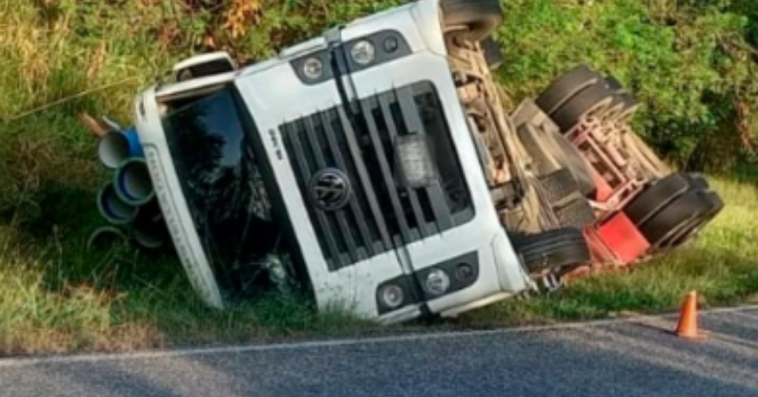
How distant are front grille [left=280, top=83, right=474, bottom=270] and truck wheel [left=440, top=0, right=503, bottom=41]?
1.01 metres

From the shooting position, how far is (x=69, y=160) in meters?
12.1

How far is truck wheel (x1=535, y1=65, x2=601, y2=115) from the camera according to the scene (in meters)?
11.7

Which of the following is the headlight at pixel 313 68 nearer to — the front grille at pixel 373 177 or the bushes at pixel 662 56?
the front grille at pixel 373 177

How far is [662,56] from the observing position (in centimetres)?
1548

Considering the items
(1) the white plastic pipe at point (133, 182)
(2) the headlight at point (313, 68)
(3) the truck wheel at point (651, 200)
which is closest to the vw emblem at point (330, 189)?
(2) the headlight at point (313, 68)

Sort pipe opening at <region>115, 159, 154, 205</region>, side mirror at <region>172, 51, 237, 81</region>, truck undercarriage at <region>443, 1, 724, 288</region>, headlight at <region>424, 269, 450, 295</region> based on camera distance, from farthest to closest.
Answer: pipe opening at <region>115, 159, 154, 205</region>, side mirror at <region>172, 51, 237, 81</region>, truck undercarriage at <region>443, 1, 724, 288</region>, headlight at <region>424, 269, 450, 295</region>

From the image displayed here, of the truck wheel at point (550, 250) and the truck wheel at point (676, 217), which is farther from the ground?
the truck wheel at point (550, 250)

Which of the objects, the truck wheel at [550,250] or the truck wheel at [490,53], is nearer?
the truck wheel at [550,250]

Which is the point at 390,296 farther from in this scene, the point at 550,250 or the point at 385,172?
the point at 550,250

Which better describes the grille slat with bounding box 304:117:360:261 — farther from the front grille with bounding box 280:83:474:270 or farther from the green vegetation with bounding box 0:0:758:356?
the green vegetation with bounding box 0:0:758:356

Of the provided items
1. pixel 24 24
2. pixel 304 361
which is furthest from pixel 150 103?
pixel 24 24

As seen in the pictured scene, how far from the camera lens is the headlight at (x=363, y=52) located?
862cm

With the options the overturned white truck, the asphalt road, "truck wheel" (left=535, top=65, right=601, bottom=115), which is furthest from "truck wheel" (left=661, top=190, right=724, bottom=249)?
the asphalt road

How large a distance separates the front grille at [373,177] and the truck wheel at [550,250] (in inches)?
14.9
